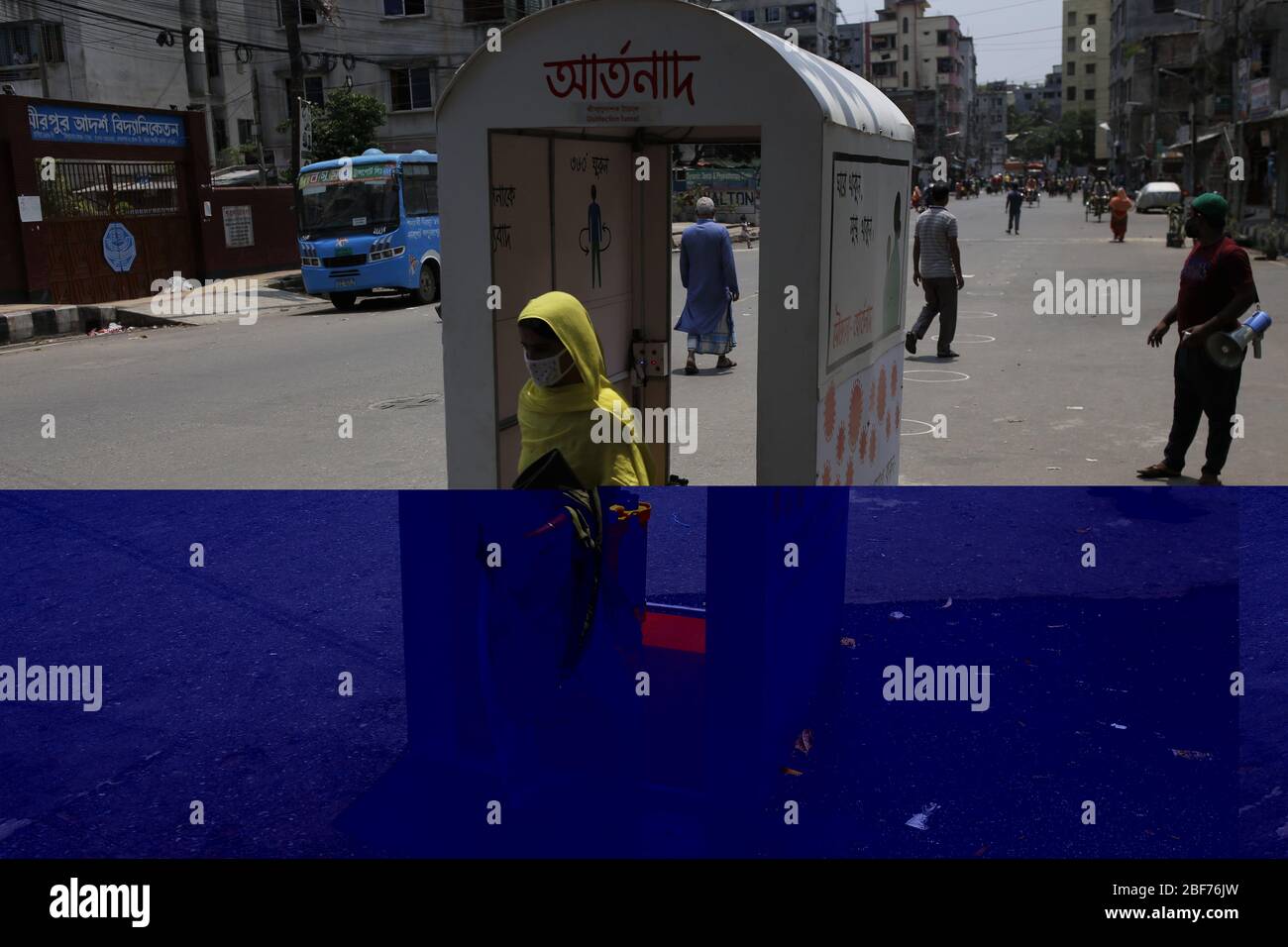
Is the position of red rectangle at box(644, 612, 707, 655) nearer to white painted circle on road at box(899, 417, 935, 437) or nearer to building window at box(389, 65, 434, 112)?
white painted circle on road at box(899, 417, 935, 437)

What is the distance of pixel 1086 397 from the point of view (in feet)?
37.2

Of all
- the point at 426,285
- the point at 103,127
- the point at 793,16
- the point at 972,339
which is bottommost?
the point at 972,339

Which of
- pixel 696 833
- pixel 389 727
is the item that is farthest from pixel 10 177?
pixel 696 833

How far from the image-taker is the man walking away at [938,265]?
1360cm

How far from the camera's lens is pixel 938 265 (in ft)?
45.1

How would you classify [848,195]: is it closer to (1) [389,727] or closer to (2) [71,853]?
(1) [389,727]

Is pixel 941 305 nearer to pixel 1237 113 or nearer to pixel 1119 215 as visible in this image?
pixel 1119 215

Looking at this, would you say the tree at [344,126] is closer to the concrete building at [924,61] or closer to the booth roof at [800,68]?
the booth roof at [800,68]

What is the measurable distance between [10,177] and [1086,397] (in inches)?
704

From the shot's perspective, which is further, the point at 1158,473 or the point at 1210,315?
the point at 1158,473

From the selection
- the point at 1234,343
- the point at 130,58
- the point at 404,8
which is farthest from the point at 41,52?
the point at 1234,343

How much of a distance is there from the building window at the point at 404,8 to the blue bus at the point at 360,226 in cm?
2647

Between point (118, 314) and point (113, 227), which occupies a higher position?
point (113, 227)

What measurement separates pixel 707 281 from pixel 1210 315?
17.5 ft
